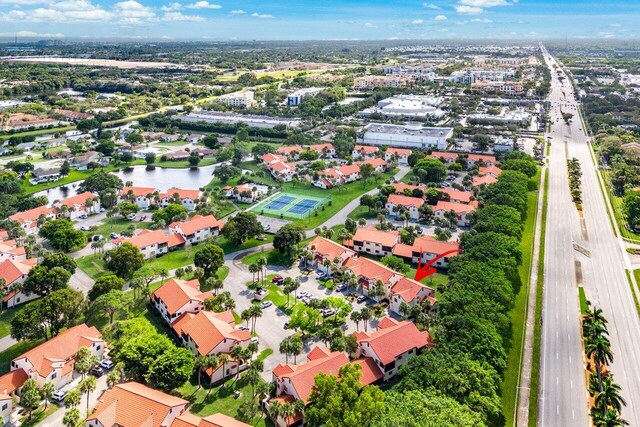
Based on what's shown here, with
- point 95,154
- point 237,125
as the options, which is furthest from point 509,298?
point 237,125

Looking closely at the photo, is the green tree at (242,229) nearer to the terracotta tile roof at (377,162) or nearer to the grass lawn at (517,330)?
the grass lawn at (517,330)

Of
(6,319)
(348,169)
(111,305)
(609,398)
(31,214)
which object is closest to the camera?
(609,398)

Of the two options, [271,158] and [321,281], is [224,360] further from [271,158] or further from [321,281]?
[271,158]

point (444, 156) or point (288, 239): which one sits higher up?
point (444, 156)

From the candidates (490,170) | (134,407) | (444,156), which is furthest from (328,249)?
(444,156)

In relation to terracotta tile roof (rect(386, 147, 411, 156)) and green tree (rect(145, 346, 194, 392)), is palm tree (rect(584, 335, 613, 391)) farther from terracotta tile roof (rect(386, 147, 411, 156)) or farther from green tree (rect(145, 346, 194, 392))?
terracotta tile roof (rect(386, 147, 411, 156))

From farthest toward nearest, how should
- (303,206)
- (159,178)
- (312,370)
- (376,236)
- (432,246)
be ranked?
(159,178) < (303,206) < (376,236) < (432,246) < (312,370)

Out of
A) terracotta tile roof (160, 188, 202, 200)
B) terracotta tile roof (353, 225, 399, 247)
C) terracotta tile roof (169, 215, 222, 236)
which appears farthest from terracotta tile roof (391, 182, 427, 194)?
terracotta tile roof (160, 188, 202, 200)
